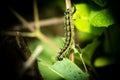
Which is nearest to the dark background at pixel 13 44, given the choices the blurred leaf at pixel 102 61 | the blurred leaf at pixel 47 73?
the blurred leaf at pixel 102 61

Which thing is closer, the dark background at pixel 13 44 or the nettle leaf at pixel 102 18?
the nettle leaf at pixel 102 18

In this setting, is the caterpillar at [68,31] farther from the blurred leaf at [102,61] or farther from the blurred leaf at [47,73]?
the blurred leaf at [102,61]

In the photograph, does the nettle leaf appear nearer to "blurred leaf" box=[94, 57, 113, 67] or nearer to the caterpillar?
the caterpillar

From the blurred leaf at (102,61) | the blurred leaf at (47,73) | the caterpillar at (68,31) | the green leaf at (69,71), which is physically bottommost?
the blurred leaf at (102,61)

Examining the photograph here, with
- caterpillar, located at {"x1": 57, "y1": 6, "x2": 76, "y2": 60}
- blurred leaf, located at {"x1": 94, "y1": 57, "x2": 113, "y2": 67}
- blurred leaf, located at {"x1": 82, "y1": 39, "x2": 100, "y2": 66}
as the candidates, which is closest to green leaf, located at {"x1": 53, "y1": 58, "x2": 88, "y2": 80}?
caterpillar, located at {"x1": 57, "y1": 6, "x2": 76, "y2": 60}

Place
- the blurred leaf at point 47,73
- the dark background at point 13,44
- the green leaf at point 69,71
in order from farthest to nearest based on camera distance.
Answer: the dark background at point 13,44, the blurred leaf at point 47,73, the green leaf at point 69,71

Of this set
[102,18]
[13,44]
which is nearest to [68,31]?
[102,18]

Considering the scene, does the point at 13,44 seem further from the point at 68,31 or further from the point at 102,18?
the point at 102,18

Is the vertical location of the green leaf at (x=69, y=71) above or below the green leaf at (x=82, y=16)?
below
